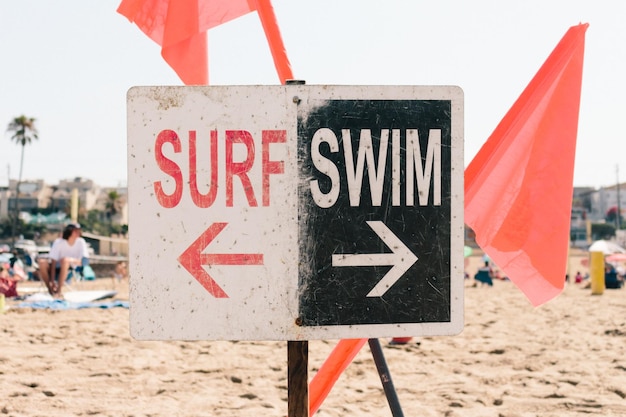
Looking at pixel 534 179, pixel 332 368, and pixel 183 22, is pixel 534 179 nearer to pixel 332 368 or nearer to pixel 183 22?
pixel 332 368

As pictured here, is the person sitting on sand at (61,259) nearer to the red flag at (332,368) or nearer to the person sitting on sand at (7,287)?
the person sitting on sand at (7,287)

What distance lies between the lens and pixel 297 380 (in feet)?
5.41

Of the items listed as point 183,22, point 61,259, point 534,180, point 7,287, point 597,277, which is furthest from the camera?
point 597,277

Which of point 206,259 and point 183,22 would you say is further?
point 183,22

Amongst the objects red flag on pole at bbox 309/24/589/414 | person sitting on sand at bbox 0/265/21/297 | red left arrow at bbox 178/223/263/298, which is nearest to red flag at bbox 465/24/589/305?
red flag on pole at bbox 309/24/589/414

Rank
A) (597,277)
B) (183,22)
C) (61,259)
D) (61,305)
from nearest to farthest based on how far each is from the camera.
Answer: (183,22)
(61,305)
(61,259)
(597,277)

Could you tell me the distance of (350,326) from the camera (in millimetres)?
1519

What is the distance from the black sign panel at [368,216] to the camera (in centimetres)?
152

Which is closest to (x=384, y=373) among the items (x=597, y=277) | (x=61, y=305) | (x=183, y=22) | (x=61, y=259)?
(x=183, y=22)

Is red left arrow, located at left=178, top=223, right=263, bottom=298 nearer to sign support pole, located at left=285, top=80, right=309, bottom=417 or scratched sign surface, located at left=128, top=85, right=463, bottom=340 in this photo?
scratched sign surface, located at left=128, top=85, right=463, bottom=340

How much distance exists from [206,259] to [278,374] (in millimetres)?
3767

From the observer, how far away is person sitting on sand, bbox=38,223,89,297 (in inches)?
376

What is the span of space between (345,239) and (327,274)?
0.09m

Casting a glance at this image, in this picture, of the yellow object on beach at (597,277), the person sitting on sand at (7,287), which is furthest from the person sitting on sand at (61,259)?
the yellow object on beach at (597,277)
